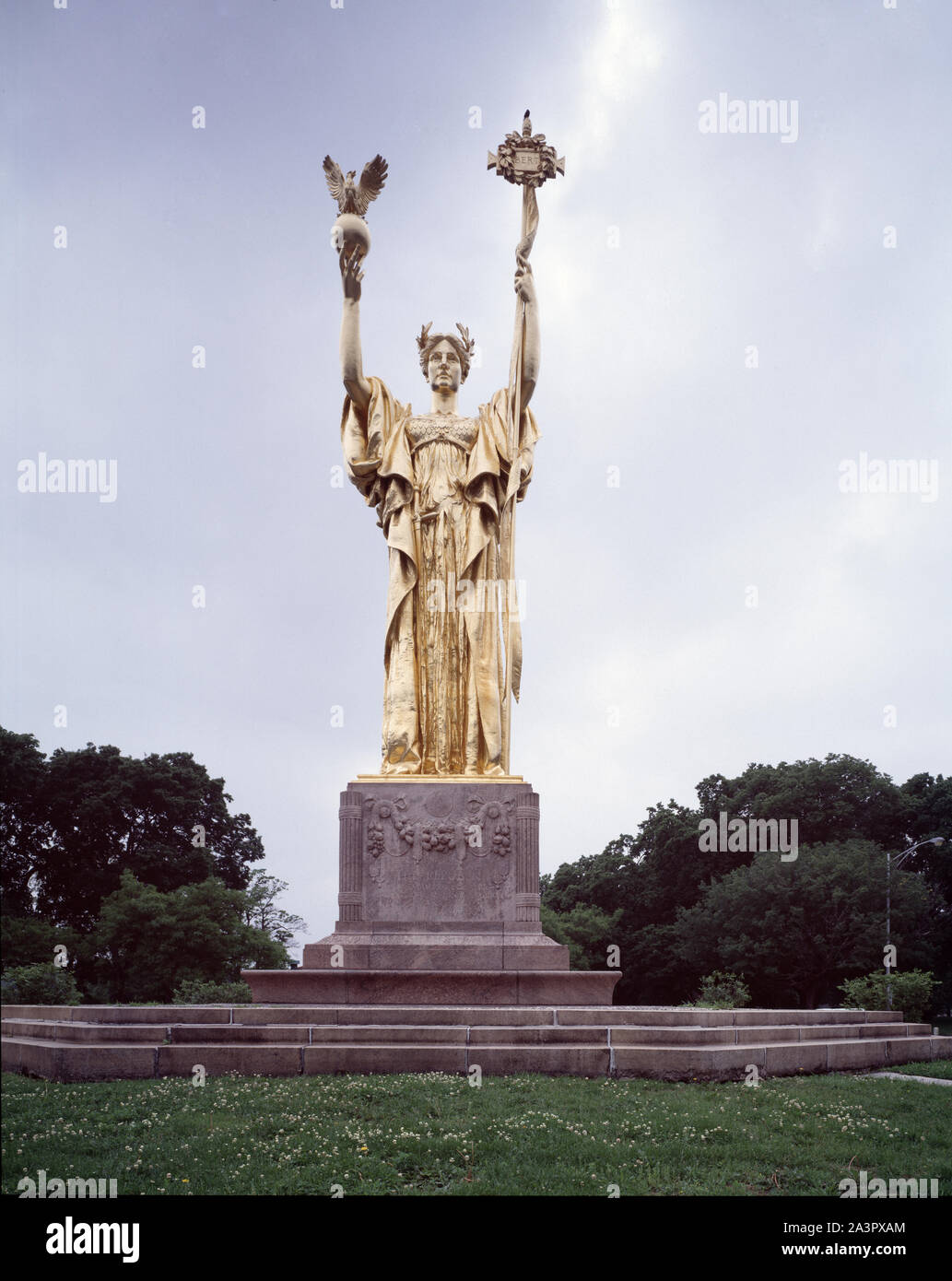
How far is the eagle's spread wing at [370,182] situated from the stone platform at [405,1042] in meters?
10.3

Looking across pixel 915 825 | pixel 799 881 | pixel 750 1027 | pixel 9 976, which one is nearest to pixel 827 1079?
pixel 750 1027

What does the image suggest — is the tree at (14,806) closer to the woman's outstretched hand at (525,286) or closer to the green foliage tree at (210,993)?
the woman's outstretched hand at (525,286)

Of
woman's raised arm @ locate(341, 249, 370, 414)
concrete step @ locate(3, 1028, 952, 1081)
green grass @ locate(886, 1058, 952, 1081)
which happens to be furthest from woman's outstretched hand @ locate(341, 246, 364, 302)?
green grass @ locate(886, 1058, 952, 1081)

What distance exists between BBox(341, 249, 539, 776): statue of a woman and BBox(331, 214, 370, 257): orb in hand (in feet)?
0.61

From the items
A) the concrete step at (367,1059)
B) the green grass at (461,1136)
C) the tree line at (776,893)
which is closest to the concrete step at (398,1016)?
the concrete step at (367,1059)

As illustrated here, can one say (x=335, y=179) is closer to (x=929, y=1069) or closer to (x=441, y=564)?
(x=441, y=564)

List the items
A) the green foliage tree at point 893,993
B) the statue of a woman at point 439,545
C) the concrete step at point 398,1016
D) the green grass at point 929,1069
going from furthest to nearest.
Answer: the green foliage tree at point 893,993 → the statue of a woman at point 439,545 → the green grass at point 929,1069 → the concrete step at point 398,1016

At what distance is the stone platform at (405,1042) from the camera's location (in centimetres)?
1049

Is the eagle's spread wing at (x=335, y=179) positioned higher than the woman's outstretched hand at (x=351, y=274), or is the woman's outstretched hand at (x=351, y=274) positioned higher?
the eagle's spread wing at (x=335, y=179)

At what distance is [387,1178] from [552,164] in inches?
541

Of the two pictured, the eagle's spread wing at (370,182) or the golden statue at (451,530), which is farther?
the golden statue at (451,530)

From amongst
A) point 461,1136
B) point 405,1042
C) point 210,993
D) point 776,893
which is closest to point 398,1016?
point 405,1042

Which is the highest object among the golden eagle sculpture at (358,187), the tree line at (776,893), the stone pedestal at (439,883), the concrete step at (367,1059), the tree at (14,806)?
the golden eagle sculpture at (358,187)
